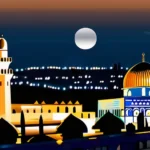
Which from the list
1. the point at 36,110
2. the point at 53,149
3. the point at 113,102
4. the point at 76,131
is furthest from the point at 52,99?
the point at 53,149

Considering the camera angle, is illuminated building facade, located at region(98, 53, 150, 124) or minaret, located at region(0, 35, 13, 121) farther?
illuminated building facade, located at region(98, 53, 150, 124)

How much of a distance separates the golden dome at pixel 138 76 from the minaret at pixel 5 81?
2.74 m

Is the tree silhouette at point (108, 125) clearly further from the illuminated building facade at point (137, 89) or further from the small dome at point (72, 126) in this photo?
the illuminated building facade at point (137, 89)

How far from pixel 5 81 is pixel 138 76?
3012 mm

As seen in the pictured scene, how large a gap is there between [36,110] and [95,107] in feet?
3.28

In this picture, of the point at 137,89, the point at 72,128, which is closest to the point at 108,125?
the point at 72,128

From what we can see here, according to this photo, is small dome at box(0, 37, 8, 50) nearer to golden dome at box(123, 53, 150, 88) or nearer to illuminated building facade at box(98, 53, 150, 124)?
illuminated building facade at box(98, 53, 150, 124)

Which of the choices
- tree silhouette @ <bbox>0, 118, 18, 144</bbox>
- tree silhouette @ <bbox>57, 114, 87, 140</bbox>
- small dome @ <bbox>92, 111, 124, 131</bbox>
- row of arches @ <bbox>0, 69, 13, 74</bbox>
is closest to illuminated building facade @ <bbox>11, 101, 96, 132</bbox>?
small dome @ <bbox>92, 111, 124, 131</bbox>

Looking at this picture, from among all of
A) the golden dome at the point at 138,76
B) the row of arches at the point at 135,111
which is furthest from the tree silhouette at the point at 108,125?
the golden dome at the point at 138,76

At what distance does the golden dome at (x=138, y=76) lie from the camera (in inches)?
393

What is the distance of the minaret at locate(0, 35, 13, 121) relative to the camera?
745 centimetres

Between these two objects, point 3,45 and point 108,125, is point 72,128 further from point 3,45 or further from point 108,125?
point 3,45

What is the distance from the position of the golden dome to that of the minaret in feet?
9.00

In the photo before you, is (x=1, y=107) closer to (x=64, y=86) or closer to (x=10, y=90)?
(x=10, y=90)
